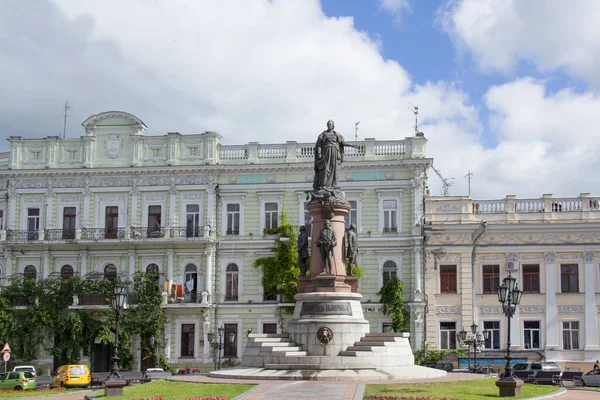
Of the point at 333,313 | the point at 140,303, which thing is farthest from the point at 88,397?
the point at 140,303

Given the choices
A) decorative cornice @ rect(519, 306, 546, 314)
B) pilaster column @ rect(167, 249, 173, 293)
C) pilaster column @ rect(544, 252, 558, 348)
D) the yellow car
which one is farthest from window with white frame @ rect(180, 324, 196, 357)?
pilaster column @ rect(544, 252, 558, 348)

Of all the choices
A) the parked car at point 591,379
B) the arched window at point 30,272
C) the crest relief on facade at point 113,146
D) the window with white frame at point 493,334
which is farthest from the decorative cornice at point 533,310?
the arched window at point 30,272

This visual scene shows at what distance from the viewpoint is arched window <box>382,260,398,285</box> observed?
178 ft

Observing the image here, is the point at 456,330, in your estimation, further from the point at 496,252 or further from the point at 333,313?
the point at 333,313

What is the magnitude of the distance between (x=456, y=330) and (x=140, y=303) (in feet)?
65.4

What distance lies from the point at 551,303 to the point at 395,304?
953cm

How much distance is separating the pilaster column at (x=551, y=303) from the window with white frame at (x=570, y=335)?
25.7 inches

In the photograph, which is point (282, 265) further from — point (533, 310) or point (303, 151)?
point (533, 310)

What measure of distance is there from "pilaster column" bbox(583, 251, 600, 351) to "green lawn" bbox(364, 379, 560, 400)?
25647 millimetres

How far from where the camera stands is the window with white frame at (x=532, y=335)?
52.1 meters

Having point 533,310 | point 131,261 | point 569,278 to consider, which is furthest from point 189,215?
point 569,278

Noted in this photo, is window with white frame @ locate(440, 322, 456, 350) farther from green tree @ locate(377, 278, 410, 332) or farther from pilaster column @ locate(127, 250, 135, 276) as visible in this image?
pilaster column @ locate(127, 250, 135, 276)

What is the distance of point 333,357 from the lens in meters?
28.8

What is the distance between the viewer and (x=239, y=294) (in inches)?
2175
